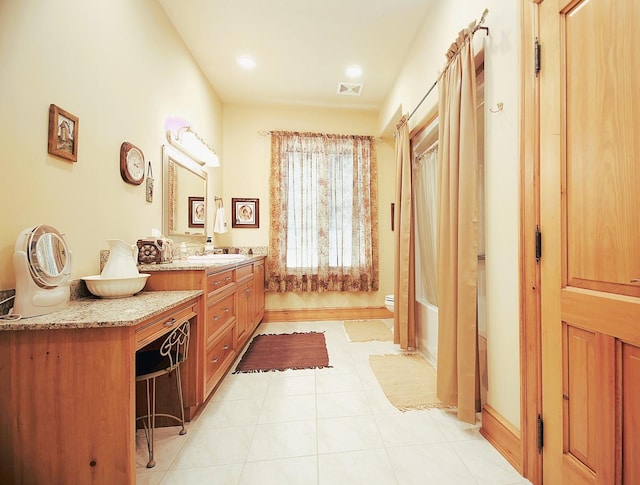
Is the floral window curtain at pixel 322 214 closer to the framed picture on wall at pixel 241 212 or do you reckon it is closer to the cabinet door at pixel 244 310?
the framed picture on wall at pixel 241 212

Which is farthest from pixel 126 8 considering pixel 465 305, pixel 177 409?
pixel 465 305

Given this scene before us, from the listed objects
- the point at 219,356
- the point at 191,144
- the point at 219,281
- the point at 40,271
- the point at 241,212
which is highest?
the point at 191,144

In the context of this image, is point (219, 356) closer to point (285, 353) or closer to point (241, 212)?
point (285, 353)

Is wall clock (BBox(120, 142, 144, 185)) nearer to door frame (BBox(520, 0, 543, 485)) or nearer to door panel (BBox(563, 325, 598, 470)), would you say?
door frame (BBox(520, 0, 543, 485))

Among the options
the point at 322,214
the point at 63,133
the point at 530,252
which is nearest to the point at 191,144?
the point at 63,133

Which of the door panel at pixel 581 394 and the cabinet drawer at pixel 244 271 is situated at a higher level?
the cabinet drawer at pixel 244 271

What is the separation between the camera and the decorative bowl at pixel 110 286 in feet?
4.45

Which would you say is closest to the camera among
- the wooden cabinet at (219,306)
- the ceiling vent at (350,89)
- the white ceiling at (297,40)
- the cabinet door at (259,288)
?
the wooden cabinet at (219,306)

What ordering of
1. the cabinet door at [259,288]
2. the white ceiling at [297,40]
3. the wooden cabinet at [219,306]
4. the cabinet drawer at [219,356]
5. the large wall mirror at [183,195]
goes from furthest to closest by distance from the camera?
the cabinet door at [259,288] < the large wall mirror at [183,195] < the white ceiling at [297,40] < the cabinet drawer at [219,356] < the wooden cabinet at [219,306]

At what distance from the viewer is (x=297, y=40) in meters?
2.51

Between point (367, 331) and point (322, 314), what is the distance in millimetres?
744

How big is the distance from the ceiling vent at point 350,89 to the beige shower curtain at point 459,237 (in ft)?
5.58

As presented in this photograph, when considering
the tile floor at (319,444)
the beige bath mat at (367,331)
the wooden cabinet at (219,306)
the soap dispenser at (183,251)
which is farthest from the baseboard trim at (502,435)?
the soap dispenser at (183,251)

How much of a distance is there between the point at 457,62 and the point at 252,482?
249 cm
